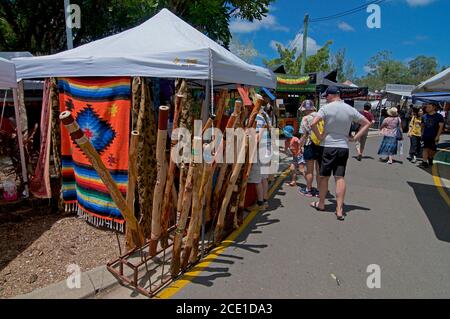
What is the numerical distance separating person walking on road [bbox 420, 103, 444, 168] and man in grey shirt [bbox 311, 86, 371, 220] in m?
5.97

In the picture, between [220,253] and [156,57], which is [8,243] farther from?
[156,57]

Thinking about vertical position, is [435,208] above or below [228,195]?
below

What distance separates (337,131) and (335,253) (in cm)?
185

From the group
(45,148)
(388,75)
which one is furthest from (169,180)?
(388,75)

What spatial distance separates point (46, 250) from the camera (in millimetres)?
3604

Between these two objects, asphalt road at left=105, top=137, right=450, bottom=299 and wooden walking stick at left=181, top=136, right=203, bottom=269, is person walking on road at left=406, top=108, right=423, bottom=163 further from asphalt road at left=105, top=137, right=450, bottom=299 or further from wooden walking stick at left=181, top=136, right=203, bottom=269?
wooden walking stick at left=181, top=136, right=203, bottom=269

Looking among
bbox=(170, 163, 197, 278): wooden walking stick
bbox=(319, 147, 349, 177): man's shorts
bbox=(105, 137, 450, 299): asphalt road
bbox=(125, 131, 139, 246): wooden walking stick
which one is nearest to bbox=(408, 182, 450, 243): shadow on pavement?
bbox=(105, 137, 450, 299): asphalt road

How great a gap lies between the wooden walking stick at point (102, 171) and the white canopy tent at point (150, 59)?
1.41 m

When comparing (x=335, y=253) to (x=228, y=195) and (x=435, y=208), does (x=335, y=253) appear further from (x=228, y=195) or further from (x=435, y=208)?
(x=435, y=208)

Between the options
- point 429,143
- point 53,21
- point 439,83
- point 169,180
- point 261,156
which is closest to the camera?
point 169,180

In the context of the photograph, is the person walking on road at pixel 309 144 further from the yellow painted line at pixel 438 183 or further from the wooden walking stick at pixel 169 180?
the wooden walking stick at pixel 169 180

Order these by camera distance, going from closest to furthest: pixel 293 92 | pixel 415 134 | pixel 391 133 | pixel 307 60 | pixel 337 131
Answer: pixel 337 131 → pixel 391 133 → pixel 415 134 → pixel 293 92 → pixel 307 60

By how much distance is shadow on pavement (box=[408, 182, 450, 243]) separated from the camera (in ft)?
14.8
